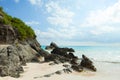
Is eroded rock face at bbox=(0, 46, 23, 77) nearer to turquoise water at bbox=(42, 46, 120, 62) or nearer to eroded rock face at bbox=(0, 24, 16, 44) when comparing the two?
eroded rock face at bbox=(0, 24, 16, 44)

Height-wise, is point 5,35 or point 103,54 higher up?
point 5,35

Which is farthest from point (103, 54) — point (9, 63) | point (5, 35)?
point (9, 63)

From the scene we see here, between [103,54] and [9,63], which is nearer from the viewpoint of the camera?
[9,63]

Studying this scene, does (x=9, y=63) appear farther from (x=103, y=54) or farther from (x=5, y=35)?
(x=103, y=54)

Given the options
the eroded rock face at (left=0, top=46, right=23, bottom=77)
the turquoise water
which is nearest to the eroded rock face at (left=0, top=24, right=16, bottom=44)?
the eroded rock face at (left=0, top=46, right=23, bottom=77)

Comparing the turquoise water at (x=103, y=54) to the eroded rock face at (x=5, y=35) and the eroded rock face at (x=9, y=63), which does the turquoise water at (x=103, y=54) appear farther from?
the eroded rock face at (x=9, y=63)

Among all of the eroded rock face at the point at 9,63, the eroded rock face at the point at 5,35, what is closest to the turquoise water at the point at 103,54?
the eroded rock face at the point at 5,35

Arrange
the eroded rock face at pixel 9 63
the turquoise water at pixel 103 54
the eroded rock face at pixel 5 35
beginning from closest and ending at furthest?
the eroded rock face at pixel 9 63, the eroded rock face at pixel 5 35, the turquoise water at pixel 103 54

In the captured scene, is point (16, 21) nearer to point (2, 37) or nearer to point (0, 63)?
point (2, 37)

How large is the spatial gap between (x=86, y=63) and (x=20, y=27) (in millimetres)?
28228

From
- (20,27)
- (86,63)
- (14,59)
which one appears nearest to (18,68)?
(14,59)

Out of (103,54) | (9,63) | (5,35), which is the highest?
(5,35)

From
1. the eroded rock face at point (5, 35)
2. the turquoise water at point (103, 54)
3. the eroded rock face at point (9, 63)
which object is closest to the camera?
the eroded rock face at point (9, 63)

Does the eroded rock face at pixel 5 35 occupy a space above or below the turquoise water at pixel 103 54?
above
